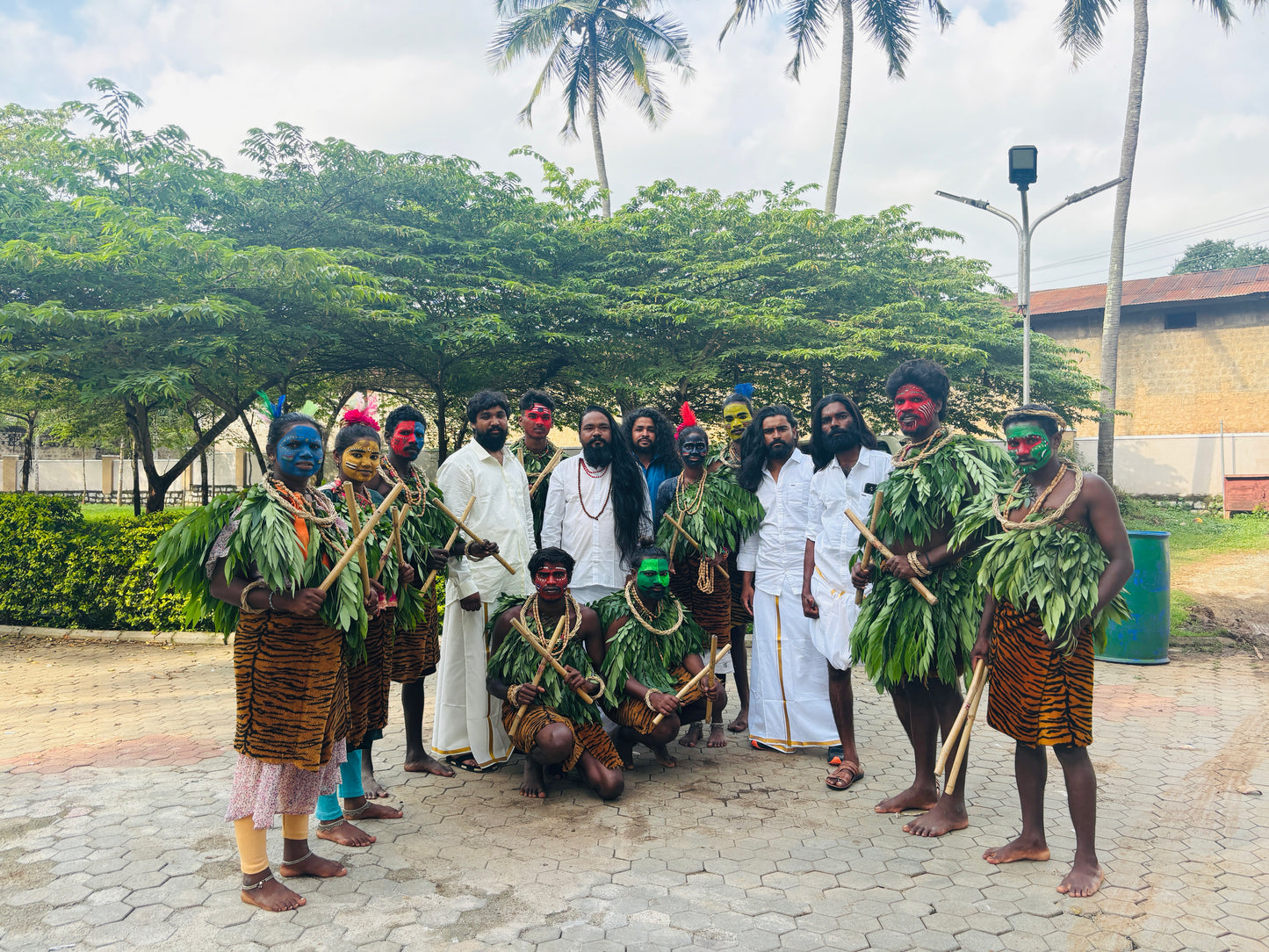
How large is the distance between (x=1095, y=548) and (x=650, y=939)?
7.84 feet

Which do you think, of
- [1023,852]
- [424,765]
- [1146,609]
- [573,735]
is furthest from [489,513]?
[1146,609]

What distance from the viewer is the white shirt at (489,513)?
500 centimetres

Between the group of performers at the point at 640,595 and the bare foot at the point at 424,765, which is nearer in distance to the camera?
the group of performers at the point at 640,595

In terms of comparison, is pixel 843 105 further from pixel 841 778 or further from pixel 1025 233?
pixel 841 778

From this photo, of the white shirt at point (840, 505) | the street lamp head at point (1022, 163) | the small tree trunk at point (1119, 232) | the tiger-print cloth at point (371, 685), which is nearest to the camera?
the tiger-print cloth at point (371, 685)

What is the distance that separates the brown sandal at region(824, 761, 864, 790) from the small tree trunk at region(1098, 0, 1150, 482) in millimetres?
15529

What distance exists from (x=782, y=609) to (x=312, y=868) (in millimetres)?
3061

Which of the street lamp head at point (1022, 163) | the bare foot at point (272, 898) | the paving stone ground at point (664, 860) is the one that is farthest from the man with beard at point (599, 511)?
the street lamp head at point (1022, 163)

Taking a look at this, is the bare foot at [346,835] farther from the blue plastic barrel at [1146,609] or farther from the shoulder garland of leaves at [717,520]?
the blue plastic barrel at [1146,609]

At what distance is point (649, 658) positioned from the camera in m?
4.85

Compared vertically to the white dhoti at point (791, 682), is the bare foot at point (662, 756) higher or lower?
lower

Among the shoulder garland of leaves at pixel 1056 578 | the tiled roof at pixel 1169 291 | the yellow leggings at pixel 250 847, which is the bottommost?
the yellow leggings at pixel 250 847

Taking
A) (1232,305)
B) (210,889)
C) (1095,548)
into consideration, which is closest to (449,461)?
(210,889)

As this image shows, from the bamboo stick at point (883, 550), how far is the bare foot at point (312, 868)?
2.89 m
